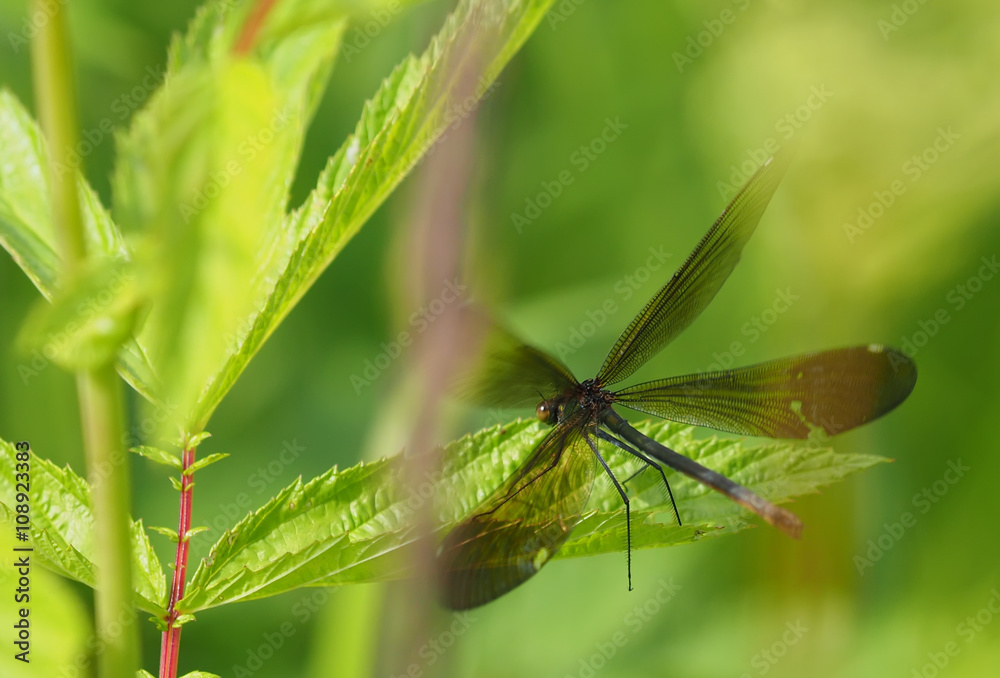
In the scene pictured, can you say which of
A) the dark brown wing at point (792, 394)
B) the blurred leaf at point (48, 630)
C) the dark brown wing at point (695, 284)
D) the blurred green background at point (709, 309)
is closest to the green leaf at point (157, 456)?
the blurred leaf at point (48, 630)

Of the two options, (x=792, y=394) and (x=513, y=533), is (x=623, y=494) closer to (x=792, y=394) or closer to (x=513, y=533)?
(x=513, y=533)

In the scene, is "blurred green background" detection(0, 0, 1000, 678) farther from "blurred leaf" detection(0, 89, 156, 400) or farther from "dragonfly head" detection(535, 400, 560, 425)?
"blurred leaf" detection(0, 89, 156, 400)

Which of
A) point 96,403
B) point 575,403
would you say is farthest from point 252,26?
point 575,403

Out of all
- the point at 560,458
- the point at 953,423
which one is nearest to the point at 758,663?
the point at 953,423

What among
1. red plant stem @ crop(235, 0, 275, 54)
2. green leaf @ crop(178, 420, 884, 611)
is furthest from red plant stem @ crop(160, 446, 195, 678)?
red plant stem @ crop(235, 0, 275, 54)

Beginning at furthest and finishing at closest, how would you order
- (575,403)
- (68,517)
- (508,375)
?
(575,403)
(508,375)
(68,517)

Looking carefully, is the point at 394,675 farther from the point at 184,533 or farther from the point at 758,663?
the point at 758,663

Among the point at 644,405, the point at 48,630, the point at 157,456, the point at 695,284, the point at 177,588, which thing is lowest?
the point at 48,630
